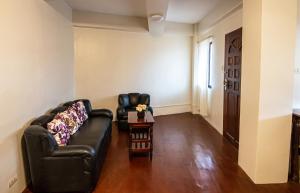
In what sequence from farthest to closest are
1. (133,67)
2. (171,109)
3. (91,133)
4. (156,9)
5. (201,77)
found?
1. (171,109)
2. (201,77)
3. (133,67)
4. (156,9)
5. (91,133)

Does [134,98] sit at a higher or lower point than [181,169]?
higher

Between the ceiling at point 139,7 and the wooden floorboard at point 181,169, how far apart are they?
2.75 m

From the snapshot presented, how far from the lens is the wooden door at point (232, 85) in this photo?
4.05 metres

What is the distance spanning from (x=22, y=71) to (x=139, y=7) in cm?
309

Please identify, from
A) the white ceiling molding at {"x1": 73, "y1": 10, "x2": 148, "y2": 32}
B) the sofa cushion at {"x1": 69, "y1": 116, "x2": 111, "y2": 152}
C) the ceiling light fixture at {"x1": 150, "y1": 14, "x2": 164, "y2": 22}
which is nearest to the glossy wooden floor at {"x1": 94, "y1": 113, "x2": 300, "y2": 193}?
the sofa cushion at {"x1": 69, "y1": 116, "x2": 111, "y2": 152}

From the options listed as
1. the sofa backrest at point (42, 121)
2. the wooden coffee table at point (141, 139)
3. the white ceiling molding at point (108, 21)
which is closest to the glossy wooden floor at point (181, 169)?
the wooden coffee table at point (141, 139)

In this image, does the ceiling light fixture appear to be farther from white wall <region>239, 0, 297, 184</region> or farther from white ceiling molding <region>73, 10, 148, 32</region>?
white wall <region>239, 0, 297, 184</region>

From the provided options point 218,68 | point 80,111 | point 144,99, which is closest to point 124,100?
point 144,99

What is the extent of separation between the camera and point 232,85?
434cm

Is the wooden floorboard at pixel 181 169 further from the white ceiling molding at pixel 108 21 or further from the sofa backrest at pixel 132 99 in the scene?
the white ceiling molding at pixel 108 21

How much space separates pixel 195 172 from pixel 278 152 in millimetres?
1075

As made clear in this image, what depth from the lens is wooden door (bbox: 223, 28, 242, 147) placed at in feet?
13.3

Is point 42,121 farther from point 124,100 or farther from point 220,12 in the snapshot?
point 220,12

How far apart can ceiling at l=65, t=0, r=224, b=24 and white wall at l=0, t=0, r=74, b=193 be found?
912 millimetres
